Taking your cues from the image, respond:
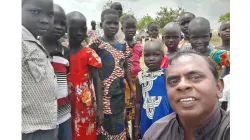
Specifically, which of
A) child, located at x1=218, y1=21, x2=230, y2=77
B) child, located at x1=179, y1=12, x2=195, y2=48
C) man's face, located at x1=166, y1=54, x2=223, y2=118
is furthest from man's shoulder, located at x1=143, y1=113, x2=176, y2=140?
child, located at x1=179, y1=12, x2=195, y2=48

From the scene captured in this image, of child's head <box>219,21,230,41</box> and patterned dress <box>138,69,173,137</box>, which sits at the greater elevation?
child's head <box>219,21,230,41</box>

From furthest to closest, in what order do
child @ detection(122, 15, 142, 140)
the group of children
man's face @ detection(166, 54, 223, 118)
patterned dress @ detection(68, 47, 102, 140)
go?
child @ detection(122, 15, 142, 140), patterned dress @ detection(68, 47, 102, 140), the group of children, man's face @ detection(166, 54, 223, 118)

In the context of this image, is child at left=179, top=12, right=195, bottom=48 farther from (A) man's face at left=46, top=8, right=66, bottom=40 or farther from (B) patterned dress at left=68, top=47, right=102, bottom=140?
(A) man's face at left=46, top=8, right=66, bottom=40

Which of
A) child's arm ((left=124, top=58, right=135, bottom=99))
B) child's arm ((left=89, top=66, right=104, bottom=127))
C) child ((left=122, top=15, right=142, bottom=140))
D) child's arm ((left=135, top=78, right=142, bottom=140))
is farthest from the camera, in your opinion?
child ((left=122, top=15, right=142, bottom=140))

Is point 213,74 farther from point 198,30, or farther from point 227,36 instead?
point 227,36

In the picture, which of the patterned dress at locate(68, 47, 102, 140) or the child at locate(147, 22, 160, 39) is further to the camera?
the child at locate(147, 22, 160, 39)

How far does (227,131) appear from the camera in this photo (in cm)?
117

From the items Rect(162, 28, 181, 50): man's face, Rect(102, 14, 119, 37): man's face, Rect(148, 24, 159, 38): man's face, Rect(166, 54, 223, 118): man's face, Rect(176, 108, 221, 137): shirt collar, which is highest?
Rect(148, 24, 159, 38): man's face

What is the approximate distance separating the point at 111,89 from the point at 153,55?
491mm

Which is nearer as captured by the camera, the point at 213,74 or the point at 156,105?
the point at 213,74

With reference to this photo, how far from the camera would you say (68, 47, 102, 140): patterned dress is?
7.56 ft

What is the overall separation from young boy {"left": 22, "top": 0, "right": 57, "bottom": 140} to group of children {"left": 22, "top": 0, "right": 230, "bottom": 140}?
379mm
